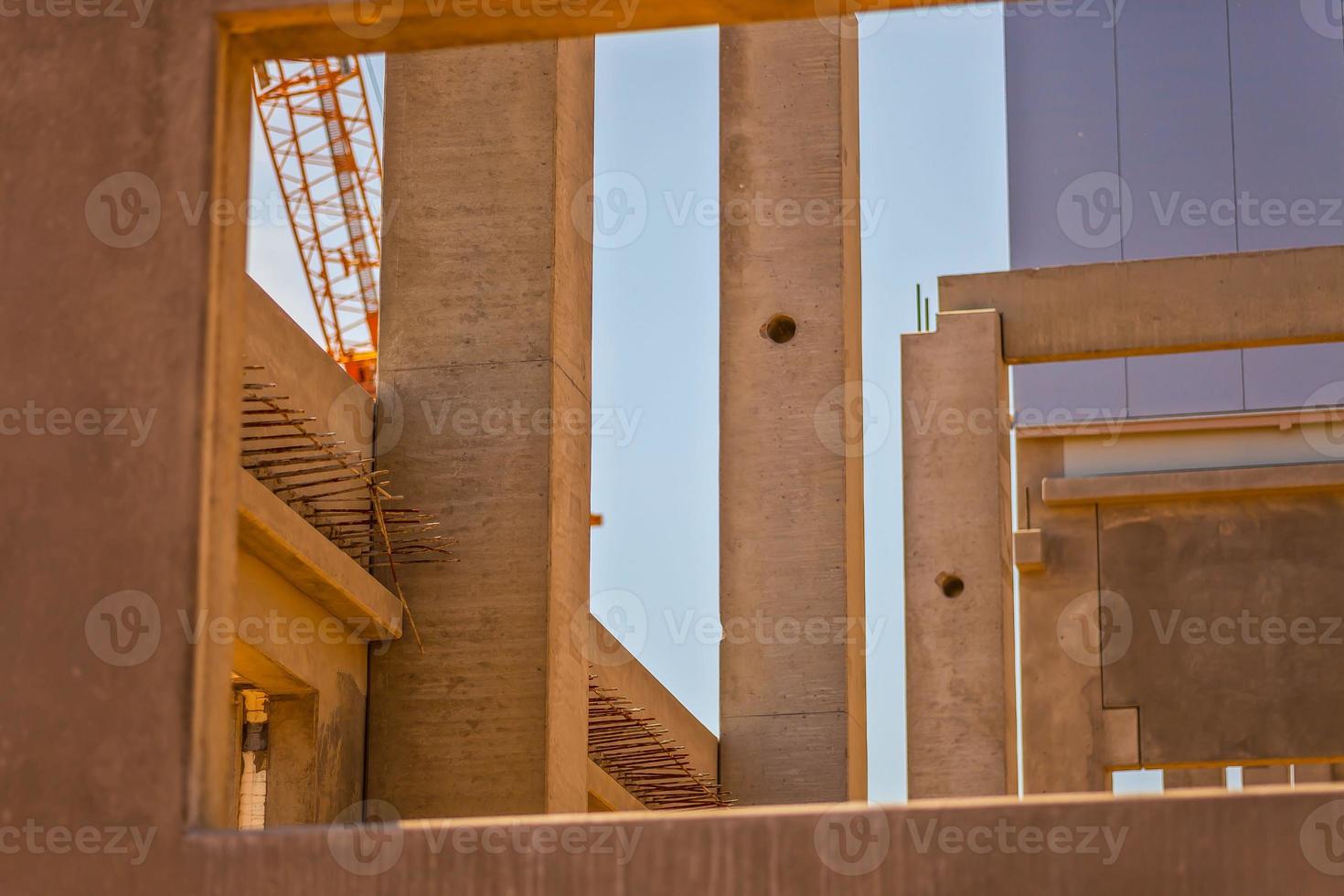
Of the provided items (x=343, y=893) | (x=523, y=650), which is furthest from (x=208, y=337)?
(x=523, y=650)

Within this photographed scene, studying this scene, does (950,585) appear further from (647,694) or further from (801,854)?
(801,854)

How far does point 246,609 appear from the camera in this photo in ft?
34.8

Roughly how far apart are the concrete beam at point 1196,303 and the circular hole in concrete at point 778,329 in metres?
2.92

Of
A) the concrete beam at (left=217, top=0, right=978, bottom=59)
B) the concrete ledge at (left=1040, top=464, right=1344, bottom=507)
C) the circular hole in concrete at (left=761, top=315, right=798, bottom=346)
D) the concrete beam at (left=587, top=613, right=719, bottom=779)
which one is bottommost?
the concrete beam at (left=587, top=613, right=719, bottom=779)

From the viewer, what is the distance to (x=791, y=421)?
17.9m

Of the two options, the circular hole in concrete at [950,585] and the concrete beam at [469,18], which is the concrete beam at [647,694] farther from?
the concrete beam at [469,18]

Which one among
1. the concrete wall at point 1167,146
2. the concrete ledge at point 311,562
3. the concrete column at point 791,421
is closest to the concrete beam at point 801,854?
the concrete ledge at point 311,562

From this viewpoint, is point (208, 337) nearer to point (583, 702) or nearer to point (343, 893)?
point (343, 893)

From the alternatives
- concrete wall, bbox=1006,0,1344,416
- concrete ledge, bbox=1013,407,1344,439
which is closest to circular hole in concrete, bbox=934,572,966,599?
concrete ledge, bbox=1013,407,1344,439

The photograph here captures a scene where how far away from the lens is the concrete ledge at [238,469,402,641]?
34.0 feet

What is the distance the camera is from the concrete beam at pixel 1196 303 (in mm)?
18250

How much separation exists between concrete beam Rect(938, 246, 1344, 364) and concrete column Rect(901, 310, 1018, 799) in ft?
2.94

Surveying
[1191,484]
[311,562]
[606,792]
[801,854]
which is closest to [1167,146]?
[1191,484]

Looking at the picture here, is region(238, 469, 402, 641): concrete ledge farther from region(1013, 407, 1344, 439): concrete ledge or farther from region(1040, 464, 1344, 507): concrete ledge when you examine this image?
region(1013, 407, 1344, 439): concrete ledge
